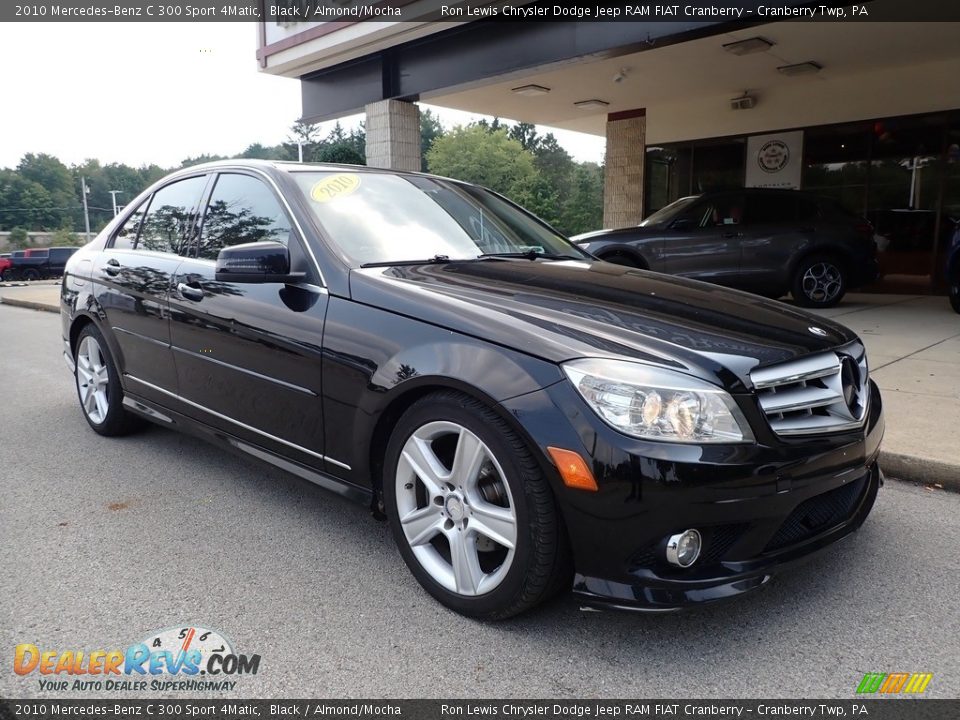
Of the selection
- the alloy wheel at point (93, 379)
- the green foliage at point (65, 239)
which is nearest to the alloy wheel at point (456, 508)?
the alloy wheel at point (93, 379)

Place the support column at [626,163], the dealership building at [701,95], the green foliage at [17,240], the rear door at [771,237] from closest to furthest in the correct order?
the dealership building at [701,95] → the rear door at [771,237] → the support column at [626,163] → the green foliage at [17,240]

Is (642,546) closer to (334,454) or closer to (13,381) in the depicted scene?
(334,454)

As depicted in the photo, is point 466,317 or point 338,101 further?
point 338,101

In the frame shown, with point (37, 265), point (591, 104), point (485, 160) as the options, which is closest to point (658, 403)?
point (591, 104)

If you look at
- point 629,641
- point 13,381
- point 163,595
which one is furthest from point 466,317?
point 13,381

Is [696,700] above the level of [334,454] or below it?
below

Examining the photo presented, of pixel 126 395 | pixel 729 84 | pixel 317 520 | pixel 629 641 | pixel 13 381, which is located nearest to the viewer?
pixel 629 641

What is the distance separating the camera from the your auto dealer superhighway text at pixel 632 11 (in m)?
6.93

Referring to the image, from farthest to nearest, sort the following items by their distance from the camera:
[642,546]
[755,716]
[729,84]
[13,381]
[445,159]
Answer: [445,159] < [729,84] < [13,381] < [642,546] < [755,716]

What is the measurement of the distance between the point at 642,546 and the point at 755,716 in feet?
1.77

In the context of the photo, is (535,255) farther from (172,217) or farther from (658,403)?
(172,217)

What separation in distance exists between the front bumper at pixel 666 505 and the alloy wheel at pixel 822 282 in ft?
26.8

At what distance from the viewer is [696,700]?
2.04 metres

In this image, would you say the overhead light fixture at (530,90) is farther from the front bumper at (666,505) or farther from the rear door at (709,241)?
the front bumper at (666,505)
